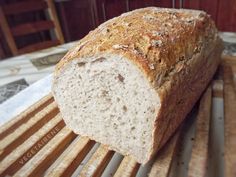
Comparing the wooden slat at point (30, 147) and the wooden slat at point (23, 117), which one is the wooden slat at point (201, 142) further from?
the wooden slat at point (23, 117)

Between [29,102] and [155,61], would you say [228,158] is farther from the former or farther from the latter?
[29,102]

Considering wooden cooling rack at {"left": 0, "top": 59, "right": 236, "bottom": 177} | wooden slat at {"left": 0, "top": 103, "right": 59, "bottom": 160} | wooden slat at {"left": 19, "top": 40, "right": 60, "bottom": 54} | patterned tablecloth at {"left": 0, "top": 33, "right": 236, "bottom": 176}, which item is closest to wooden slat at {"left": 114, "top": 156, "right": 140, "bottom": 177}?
wooden cooling rack at {"left": 0, "top": 59, "right": 236, "bottom": 177}

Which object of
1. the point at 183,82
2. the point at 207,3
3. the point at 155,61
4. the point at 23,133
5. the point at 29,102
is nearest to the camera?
the point at 155,61

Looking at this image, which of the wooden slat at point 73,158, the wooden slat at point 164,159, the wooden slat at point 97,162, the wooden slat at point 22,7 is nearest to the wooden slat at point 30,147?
the wooden slat at point 73,158

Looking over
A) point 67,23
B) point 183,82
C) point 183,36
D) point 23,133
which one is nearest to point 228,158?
point 183,82

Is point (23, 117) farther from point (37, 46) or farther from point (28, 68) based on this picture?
point (37, 46)

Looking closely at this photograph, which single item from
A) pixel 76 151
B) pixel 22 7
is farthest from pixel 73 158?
pixel 22 7
